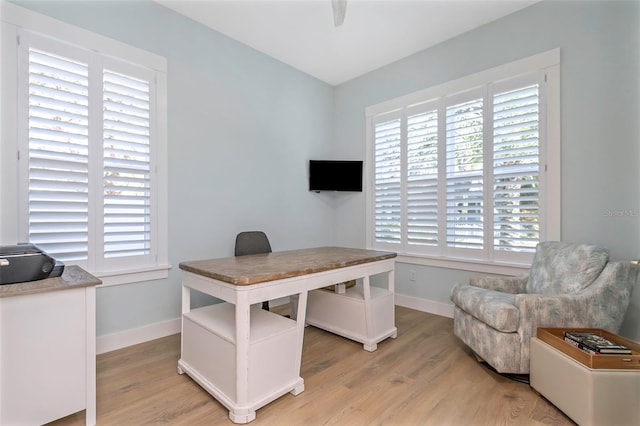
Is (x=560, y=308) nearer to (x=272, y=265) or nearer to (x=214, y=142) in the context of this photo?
(x=272, y=265)

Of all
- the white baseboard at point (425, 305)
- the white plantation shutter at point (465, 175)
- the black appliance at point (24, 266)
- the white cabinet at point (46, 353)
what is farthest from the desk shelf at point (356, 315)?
the black appliance at point (24, 266)

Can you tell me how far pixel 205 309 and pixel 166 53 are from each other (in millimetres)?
2322

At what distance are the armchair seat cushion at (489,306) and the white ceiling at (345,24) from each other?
2.52 m

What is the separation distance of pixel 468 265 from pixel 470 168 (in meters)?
1.01

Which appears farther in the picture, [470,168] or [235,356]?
A: [470,168]

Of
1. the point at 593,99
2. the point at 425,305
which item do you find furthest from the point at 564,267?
the point at 425,305

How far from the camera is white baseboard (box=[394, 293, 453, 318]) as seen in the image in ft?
10.7

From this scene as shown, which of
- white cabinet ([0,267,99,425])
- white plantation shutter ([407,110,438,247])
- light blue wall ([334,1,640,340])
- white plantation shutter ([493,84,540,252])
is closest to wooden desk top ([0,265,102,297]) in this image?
white cabinet ([0,267,99,425])

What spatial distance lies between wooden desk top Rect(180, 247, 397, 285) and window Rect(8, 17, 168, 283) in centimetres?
87

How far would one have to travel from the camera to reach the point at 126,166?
2523mm

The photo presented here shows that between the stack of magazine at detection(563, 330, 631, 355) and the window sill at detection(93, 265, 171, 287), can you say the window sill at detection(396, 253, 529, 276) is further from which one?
the window sill at detection(93, 265, 171, 287)

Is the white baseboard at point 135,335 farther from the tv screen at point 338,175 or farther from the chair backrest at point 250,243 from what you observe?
the tv screen at point 338,175

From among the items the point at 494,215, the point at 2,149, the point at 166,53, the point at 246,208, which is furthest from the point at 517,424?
the point at 166,53

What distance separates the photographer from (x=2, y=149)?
6.47 ft
